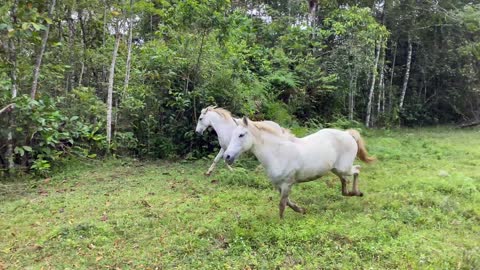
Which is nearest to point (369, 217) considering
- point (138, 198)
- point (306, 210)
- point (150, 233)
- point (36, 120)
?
point (306, 210)

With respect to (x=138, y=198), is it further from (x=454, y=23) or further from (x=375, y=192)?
(x=454, y=23)

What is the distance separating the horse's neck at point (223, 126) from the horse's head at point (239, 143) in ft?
9.33

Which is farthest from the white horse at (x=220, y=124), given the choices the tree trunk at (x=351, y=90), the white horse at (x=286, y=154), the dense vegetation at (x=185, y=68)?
the tree trunk at (x=351, y=90)

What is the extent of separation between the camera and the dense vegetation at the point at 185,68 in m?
7.14

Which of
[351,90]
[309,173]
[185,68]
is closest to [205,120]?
[185,68]

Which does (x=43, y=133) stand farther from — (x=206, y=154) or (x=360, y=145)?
(x=360, y=145)

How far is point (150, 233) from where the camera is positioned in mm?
4457

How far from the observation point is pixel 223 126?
7645mm

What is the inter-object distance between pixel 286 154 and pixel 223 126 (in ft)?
10.0

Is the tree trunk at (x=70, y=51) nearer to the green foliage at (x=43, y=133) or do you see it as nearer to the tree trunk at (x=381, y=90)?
the green foliage at (x=43, y=133)

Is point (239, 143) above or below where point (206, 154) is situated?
above

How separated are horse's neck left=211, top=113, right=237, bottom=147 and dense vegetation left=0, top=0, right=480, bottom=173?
5.41 ft

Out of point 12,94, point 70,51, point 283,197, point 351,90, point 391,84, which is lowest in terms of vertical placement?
point 283,197

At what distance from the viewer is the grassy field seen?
12.5ft
